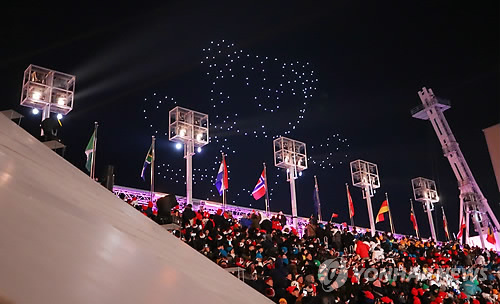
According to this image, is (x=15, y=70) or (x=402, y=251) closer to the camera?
(x=402, y=251)

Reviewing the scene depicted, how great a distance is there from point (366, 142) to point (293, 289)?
3506 cm

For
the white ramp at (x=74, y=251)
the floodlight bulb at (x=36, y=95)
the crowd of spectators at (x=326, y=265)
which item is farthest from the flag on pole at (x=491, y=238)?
the white ramp at (x=74, y=251)

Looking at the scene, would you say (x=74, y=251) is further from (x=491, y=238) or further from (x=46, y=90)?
(x=491, y=238)

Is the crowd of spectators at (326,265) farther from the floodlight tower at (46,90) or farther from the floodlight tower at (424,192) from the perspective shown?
the floodlight tower at (424,192)

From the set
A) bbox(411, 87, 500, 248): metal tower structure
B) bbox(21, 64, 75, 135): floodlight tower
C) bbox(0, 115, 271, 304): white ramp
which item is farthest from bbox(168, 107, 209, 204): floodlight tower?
bbox(411, 87, 500, 248): metal tower structure

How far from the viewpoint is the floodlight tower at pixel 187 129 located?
16.1 m

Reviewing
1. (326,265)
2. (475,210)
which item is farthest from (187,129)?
(475,210)

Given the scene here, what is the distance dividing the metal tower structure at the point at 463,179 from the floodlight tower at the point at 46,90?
73.3 feet

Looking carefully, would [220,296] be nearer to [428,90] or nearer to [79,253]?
[79,253]

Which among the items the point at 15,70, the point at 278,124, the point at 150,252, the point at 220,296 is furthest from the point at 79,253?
the point at 278,124

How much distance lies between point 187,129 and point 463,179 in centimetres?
1915

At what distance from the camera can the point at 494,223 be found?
28375mm

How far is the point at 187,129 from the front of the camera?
16328 mm

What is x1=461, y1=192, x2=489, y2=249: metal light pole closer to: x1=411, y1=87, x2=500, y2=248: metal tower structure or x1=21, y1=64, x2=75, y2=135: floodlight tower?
x1=411, y1=87, x2=500, y2=248: metal tower structure
